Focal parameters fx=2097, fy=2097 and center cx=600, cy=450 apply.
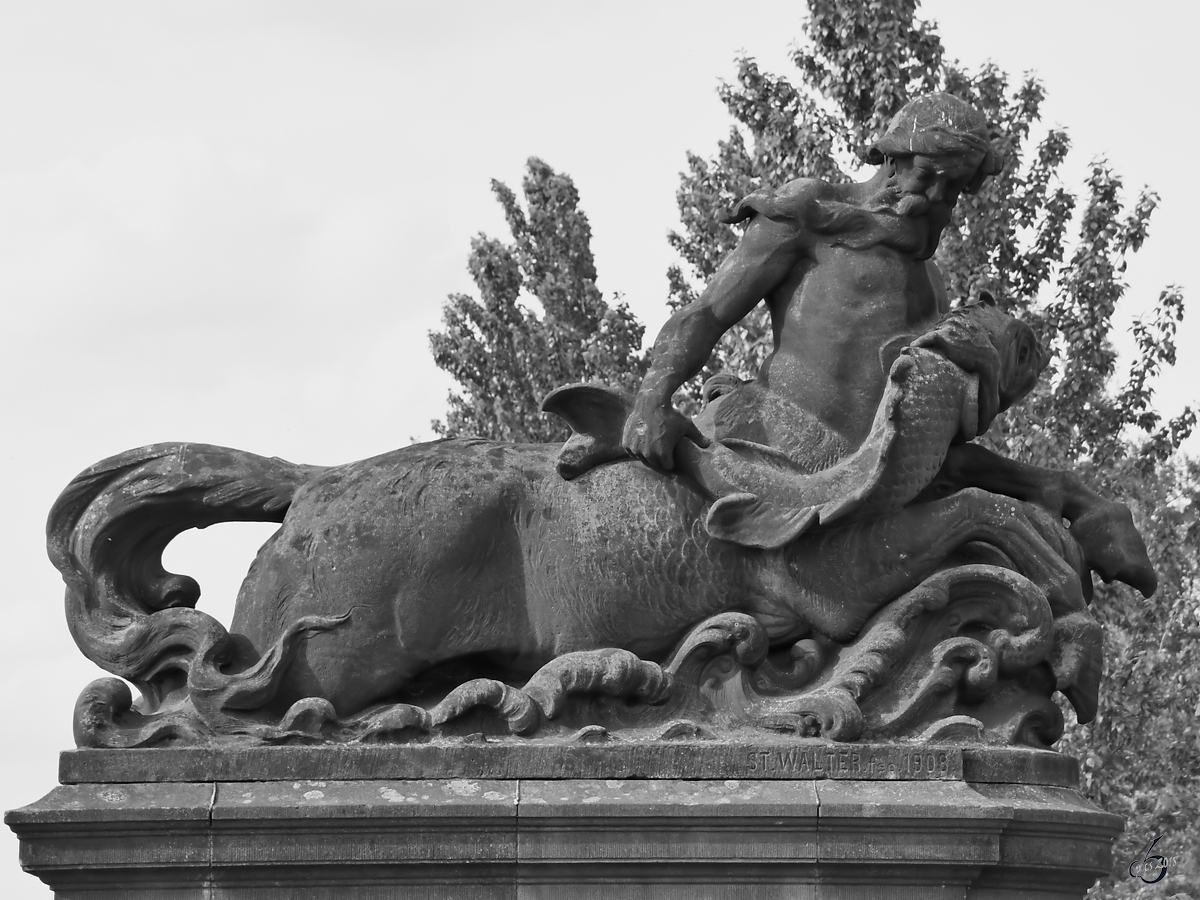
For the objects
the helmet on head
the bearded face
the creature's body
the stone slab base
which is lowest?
the stone slab base

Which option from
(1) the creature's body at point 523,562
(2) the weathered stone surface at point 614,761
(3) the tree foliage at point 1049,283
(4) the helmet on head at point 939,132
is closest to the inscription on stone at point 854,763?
(2) the weathered stone surface at point 614,761

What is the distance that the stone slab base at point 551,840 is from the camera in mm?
6703

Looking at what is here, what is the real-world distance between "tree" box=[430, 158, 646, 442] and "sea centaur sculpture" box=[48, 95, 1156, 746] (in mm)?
12664

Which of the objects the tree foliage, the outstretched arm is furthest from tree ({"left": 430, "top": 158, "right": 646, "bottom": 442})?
the outstretched arm

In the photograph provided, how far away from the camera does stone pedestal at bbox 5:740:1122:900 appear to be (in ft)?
22.0

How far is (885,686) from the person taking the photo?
717 cm

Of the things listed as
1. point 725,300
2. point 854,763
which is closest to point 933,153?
point 725,300

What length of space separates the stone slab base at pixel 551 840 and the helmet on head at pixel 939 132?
2289 mm

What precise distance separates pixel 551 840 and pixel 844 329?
7.12 ft

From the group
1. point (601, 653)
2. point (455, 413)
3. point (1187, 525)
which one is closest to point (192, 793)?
point (601, 653)

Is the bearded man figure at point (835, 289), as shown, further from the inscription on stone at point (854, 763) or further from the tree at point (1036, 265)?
the tree at point (1036, 265)

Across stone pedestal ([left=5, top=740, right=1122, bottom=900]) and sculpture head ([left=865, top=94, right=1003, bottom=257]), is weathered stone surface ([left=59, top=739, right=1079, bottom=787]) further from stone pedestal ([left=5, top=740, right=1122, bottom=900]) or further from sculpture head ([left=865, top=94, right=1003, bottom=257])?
sculpture head ([left=865, top=94, right=1003, bottom=257])

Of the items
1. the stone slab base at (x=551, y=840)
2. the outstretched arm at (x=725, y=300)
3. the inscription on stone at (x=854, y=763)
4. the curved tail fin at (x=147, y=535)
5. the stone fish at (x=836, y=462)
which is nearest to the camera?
the stone slab base at (x=551, y=840)

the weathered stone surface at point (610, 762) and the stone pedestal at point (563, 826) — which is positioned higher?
the weathered stone surface at point (610, 762)
